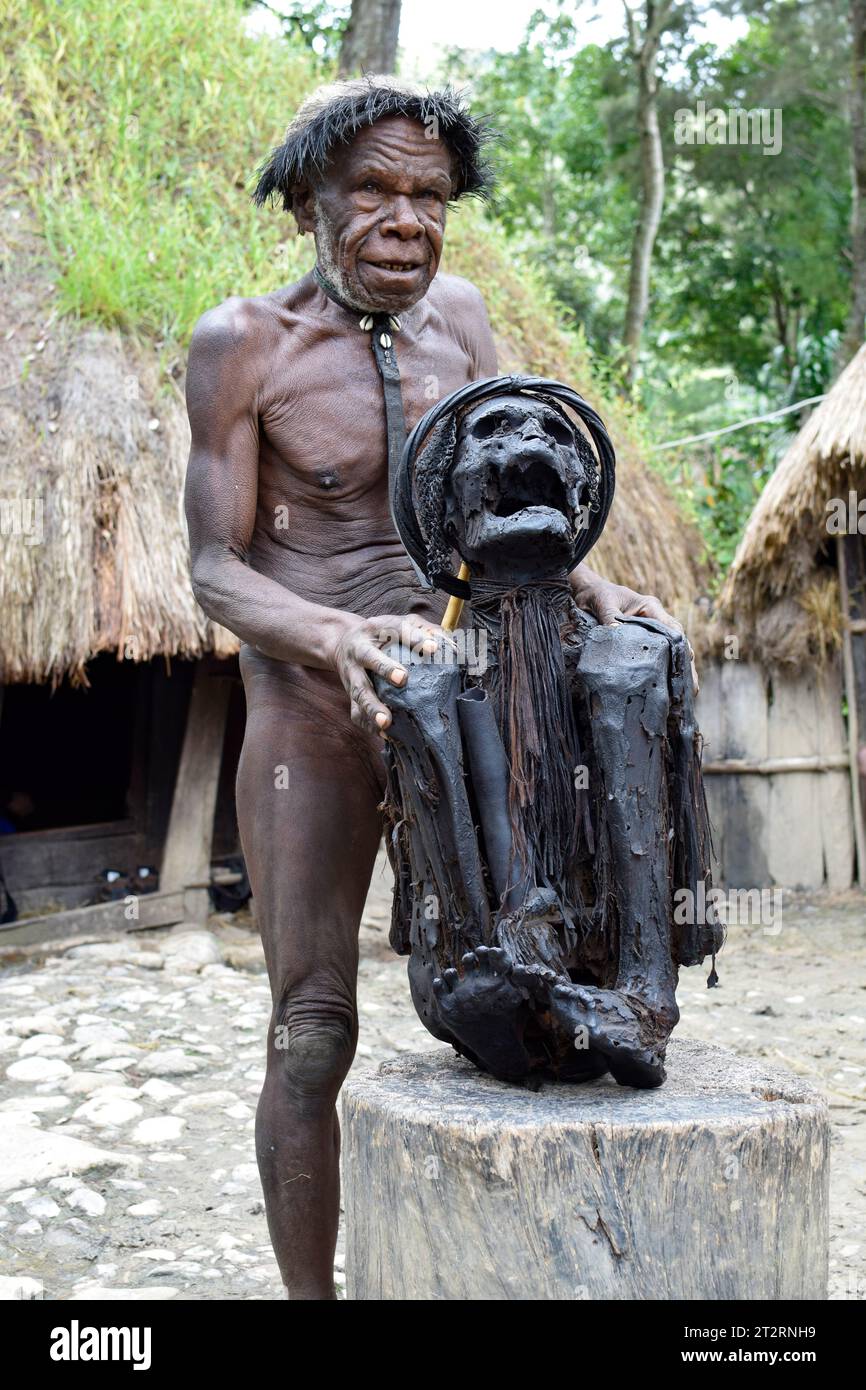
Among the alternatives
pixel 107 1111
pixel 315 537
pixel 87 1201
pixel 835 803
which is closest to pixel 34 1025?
pixel 107 1111

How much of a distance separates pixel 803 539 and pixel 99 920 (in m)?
4.42

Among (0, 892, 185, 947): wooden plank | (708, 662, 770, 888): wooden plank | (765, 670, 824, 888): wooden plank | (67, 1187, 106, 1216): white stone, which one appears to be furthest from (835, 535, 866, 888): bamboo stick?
(67, 1187, 106, 1216): white stone

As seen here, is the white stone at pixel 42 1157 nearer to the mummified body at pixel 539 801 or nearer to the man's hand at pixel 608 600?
the mummified body at pixel 539 801

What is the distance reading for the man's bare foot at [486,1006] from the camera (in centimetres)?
201

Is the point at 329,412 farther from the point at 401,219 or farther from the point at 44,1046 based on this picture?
the point at 44,1046

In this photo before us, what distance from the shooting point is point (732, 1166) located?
1.93 metres

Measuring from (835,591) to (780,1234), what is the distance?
650 cm

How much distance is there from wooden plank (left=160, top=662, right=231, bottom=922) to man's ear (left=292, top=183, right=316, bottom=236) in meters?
4.91

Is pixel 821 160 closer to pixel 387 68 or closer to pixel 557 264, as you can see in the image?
pixel 557 264

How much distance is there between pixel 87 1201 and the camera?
368 centimetres

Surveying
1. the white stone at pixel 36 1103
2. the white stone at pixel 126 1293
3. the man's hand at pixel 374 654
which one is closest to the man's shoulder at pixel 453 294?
the man's hand at pixel 374 654

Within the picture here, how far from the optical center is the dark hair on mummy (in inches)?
94.7

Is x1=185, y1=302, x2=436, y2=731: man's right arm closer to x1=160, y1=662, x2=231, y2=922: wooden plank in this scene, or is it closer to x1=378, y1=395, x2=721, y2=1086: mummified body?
x1=378, y1=395, x2=721, y2=1086: mummified body

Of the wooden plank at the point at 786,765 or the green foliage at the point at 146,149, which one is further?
the wooden plank at the point at 786,765
